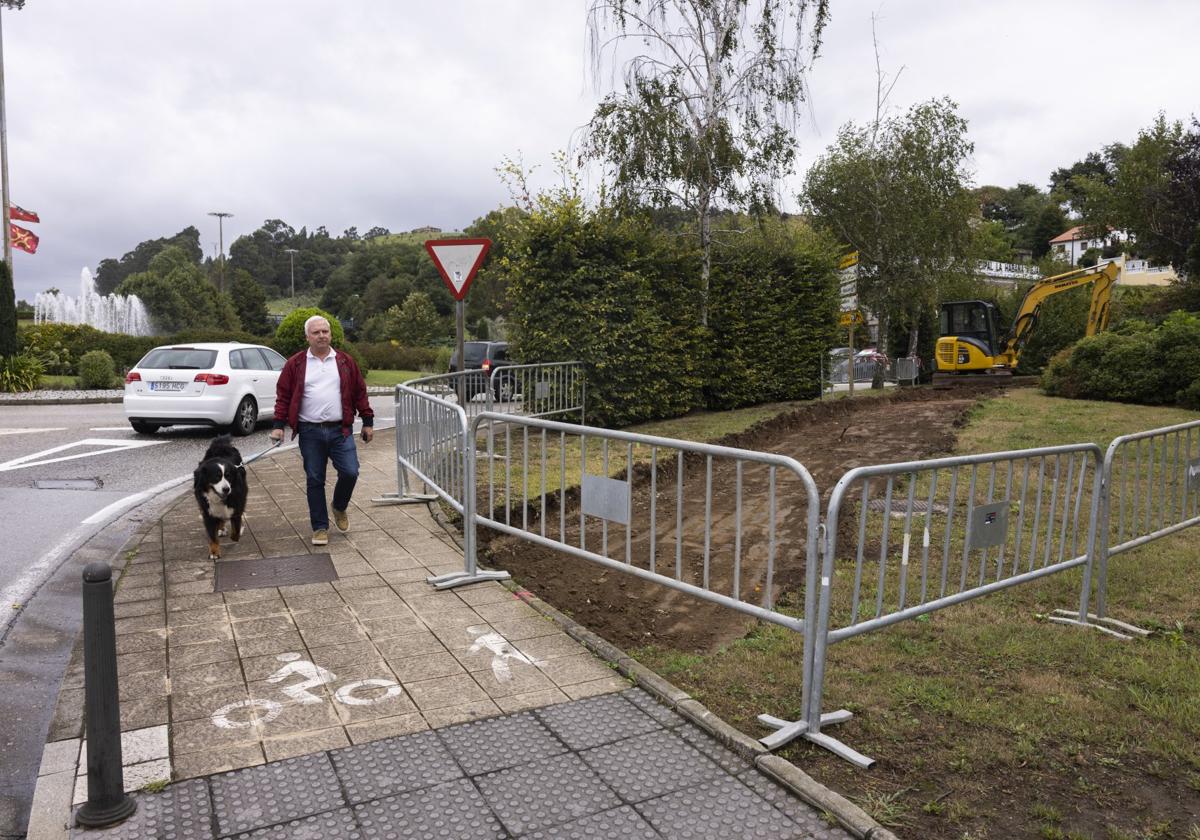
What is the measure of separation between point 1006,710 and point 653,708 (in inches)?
64.2

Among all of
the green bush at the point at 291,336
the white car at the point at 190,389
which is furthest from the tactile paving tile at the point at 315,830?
the green bush at the point at 291,336

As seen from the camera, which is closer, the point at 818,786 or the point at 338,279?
the point at 818,786

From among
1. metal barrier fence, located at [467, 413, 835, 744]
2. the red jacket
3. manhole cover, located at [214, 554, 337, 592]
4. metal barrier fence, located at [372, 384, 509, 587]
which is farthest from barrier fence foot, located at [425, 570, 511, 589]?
the red jacket

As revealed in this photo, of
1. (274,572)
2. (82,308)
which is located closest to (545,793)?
(274,572)

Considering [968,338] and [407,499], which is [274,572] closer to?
[407,499]

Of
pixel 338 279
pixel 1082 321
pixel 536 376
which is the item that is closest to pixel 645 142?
pixel 536 376

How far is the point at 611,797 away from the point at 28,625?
3.97m

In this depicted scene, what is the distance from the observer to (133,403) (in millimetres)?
12852

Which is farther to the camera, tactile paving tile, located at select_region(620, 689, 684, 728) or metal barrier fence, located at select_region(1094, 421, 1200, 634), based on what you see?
metal barrier fence, located at select_region(1094, 421, 1200, 634)

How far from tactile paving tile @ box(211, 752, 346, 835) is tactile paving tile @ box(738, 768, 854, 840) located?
5.00 feet

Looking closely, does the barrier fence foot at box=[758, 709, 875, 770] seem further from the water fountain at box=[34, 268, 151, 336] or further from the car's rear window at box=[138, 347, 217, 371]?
the water fountain at box=[34, 268, 151, 336]

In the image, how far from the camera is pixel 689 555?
21.8ft

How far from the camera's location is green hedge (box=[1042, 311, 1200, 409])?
55.8 ft

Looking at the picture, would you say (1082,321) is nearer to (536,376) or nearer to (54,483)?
(536,376)
